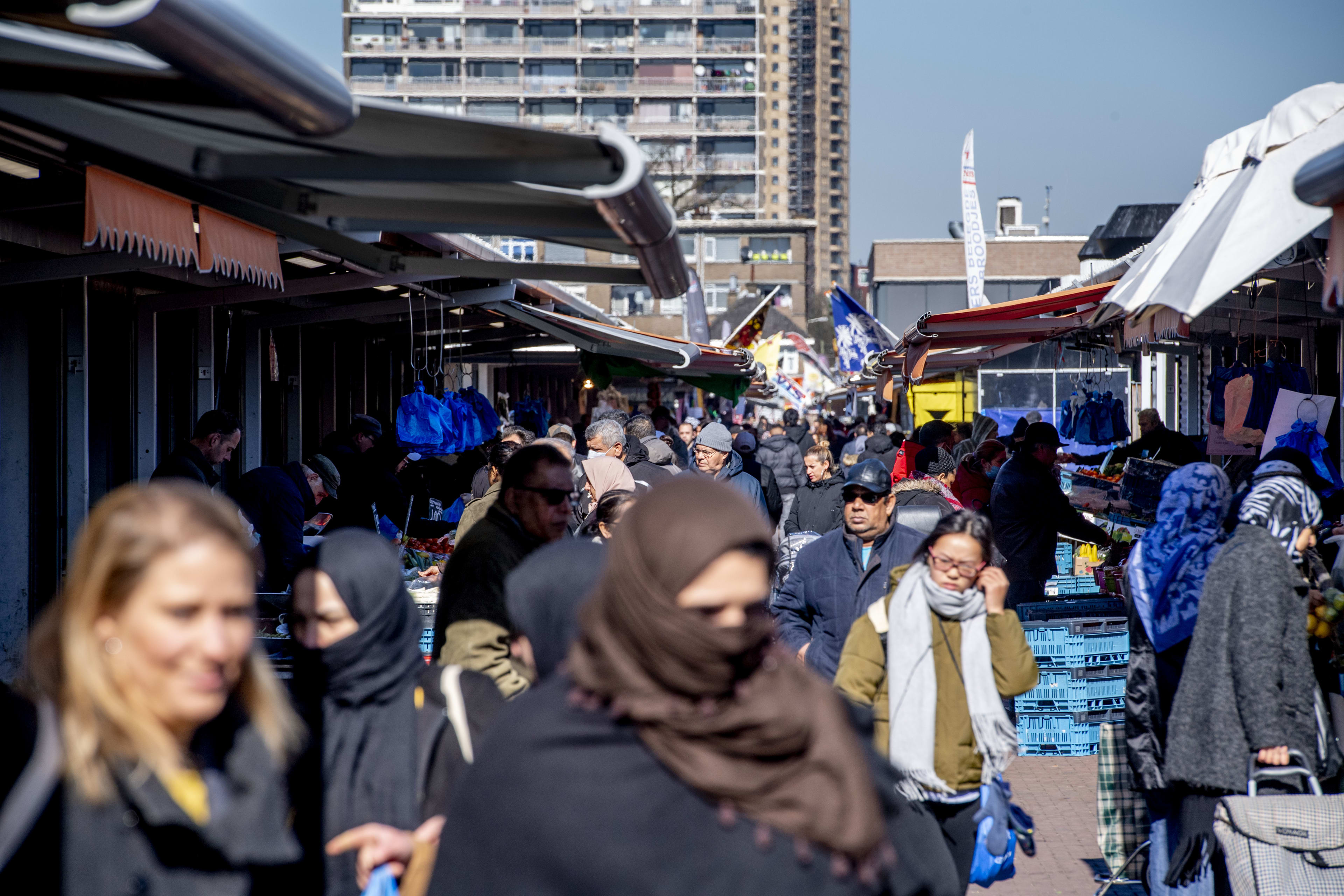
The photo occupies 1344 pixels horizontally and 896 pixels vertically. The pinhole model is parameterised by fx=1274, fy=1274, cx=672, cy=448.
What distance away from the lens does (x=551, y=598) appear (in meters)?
2.61

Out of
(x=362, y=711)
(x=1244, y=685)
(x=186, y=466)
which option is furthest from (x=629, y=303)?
(x=362, y=711)

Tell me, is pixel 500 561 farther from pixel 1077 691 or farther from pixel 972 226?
pixel 972 226

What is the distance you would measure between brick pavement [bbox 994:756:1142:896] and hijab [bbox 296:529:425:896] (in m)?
3.41

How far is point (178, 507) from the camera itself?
6.60ft

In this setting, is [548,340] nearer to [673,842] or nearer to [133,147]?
[133,147]

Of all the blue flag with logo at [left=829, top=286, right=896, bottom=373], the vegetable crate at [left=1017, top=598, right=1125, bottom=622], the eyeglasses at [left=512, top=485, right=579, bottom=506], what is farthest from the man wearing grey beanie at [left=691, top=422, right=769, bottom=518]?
the blue flag with logo at [left=829, top=286, right=896, bottom=373]

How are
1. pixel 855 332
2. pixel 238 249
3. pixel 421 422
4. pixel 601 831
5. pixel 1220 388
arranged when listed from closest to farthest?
pixel 601 831, pixel 238 249, pixel 1220 388, pixel 421 422, pixel 855 332

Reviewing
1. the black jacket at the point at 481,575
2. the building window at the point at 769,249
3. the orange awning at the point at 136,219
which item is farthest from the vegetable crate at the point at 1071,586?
the building window at the point at 769,249

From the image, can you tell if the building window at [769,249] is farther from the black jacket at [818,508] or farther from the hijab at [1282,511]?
the hijab at [1282,511]

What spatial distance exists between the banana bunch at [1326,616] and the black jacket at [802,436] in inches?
538

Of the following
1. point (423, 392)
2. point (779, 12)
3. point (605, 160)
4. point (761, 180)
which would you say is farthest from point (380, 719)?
point (779, 12)

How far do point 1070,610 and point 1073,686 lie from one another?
0.44 meters

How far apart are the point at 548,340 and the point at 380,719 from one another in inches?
499

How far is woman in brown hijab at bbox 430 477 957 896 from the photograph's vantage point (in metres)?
1.88
